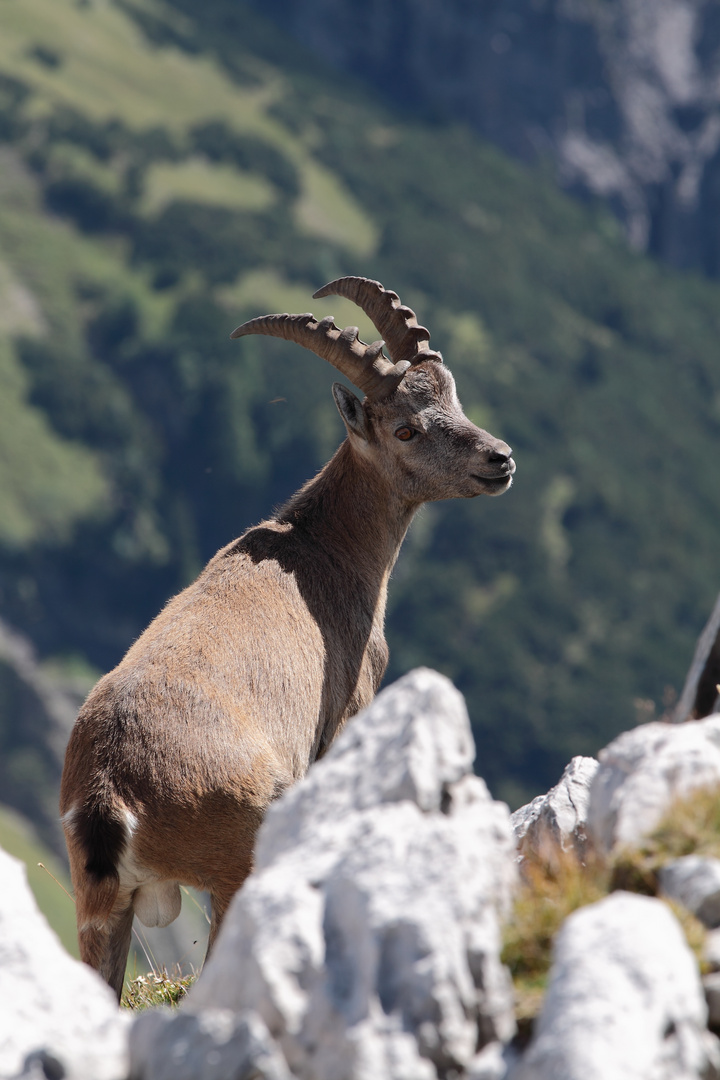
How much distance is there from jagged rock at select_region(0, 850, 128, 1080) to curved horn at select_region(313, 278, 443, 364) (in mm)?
7135

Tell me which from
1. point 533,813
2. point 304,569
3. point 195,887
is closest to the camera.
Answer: point 195,887

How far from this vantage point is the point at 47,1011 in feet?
19.0

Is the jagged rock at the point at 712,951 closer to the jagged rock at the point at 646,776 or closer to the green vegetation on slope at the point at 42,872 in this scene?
the jagged rock at the point at 646,776

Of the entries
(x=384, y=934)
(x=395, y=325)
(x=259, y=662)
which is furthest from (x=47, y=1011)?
(x=395, y=325)

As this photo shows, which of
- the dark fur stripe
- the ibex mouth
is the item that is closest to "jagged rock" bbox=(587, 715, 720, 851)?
the dark fur stripe

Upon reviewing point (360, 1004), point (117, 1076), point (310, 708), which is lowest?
point (117, 1076)

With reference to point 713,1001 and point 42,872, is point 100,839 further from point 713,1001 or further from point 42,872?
point 42,872

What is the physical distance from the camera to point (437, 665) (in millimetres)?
194250

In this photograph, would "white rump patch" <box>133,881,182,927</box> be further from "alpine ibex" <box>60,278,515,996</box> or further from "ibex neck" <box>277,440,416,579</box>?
"ibex neck" <box>277,440,416,579</box>

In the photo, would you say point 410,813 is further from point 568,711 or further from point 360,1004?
point 568,711

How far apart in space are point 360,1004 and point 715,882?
5.51 feet

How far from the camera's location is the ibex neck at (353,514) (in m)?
11.4

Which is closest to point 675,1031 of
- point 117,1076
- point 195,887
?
point 117,1076

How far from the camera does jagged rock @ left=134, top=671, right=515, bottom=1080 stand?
505 cm
